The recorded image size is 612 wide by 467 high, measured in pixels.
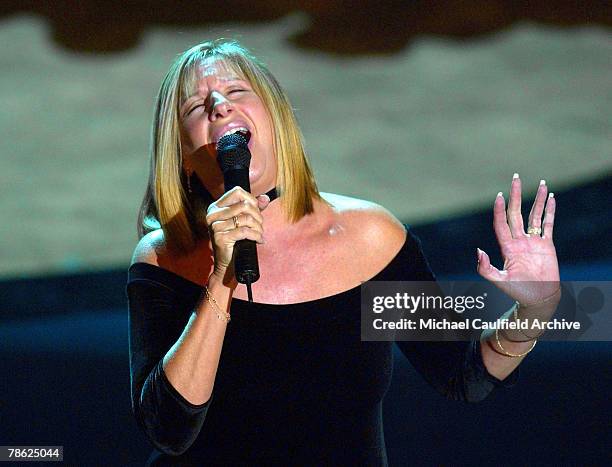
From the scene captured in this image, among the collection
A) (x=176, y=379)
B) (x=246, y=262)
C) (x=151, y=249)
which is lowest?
(x=176, y=379)

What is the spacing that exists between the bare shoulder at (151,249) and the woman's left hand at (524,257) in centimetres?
55

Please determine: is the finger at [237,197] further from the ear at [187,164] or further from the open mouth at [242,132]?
the ear at [187,164]

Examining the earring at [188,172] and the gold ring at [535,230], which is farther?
the earring at [188,172]

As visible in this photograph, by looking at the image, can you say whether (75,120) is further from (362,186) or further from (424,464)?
(424,464)

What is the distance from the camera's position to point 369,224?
1490 millimetres

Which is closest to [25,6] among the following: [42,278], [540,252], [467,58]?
[42,278]

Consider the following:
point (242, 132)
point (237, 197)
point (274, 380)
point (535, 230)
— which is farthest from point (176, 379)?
point (535, 230)

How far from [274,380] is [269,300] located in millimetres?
138

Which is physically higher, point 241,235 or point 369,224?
point 369,224

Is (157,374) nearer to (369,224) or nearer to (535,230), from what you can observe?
(369,224)

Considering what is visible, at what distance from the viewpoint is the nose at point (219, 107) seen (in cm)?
130

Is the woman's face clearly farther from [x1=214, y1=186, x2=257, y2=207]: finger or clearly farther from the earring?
[x1=214, y1=186, x2=257, y2=207]: finger

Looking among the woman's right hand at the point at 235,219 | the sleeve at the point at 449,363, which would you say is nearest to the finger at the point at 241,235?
the woman's right hand at the point at 235,219

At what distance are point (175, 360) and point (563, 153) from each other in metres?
1.76
